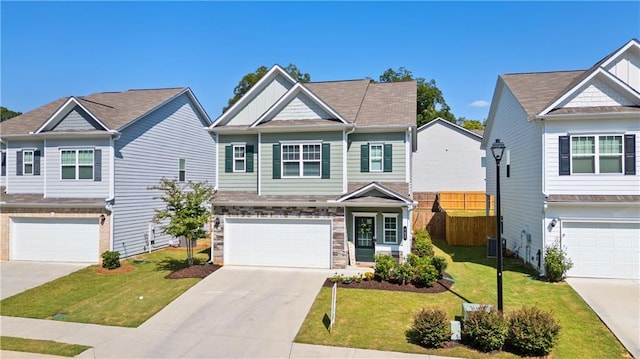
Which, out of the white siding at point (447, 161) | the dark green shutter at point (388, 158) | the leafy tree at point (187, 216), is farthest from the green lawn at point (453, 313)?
the white siding at point (447, 161)

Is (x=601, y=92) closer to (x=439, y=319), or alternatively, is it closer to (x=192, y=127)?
(x=439, y=319)

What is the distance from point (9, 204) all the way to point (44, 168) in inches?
91.4

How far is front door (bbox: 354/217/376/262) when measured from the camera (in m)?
17.8

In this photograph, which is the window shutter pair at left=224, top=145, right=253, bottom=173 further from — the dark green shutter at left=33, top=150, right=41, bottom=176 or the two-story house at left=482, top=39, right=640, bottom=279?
the two-story house at left=482, top=39, right=640, bottom=279

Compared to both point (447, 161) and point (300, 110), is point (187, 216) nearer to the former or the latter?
point (300, 110)

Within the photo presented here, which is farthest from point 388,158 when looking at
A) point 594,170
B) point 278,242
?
point 594,170

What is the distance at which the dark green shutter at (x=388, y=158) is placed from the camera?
58.9ft

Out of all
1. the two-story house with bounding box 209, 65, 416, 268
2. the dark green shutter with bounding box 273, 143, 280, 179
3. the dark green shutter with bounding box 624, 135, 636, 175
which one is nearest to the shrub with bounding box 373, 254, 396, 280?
the two-story house with bounding box 209, 65, 416, 268

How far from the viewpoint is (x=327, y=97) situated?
68.2ft

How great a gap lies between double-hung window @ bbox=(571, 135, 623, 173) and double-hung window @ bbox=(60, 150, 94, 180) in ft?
69.1

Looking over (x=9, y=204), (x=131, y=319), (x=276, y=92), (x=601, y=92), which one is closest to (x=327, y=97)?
(x=276, y=92)

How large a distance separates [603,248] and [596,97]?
5.69 metres

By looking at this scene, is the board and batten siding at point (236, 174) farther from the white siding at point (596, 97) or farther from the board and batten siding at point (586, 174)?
the white siding at point (596, 97)

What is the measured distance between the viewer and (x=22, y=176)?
2078 centimetres
